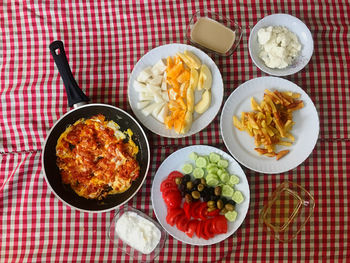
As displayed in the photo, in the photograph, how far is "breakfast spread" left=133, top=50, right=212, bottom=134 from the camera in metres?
1.78

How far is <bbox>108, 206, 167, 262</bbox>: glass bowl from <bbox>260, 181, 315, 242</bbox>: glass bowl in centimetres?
53

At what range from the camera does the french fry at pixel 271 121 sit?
1.74 m

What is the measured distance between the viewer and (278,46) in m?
1.79

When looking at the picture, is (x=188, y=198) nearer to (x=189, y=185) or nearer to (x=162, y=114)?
(x=189, y=185)

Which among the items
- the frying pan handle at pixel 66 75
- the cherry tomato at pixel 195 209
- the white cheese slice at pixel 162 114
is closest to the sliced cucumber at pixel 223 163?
the cherry tomato at pixel 195 209

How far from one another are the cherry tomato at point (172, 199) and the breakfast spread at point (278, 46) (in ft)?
2.62

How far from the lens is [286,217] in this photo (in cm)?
182

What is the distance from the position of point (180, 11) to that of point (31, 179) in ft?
3.93

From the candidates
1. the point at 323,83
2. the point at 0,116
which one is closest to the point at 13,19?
the point at 0,116

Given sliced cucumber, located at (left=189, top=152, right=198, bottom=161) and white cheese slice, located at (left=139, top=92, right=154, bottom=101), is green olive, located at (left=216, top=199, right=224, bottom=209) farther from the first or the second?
white cheese slice, located at (left=139, top=92, right=154, bottom=101)

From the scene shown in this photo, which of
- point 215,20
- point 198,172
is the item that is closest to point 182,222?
point 198,172

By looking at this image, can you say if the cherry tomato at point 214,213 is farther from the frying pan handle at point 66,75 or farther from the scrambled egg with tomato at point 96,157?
the frying pan handle at point 66,75

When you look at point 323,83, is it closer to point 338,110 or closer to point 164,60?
point 338,110

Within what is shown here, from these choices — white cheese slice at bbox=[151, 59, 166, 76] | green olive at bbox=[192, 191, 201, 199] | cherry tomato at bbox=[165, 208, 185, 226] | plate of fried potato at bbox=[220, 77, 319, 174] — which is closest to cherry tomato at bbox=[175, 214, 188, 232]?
cherry tomato at bbox=[165, 208, 185, 226]
